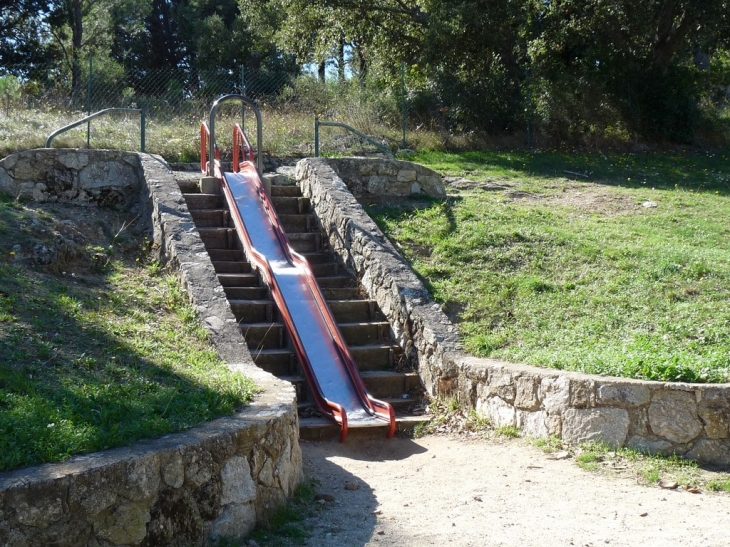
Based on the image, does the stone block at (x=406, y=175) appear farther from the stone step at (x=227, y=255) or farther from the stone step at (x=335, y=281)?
the stone step at (x=227, y=255)

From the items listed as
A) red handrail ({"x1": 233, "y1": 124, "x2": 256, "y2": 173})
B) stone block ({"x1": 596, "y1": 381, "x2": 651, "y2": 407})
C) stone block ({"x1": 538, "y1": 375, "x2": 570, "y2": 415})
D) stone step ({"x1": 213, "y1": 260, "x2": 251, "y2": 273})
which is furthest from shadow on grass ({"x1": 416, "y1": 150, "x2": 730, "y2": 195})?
stone block ({"x1": 596, "y1": 381, "x2": 651, "y2": 407})

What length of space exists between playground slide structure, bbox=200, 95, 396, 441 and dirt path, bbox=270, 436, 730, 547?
31.3 inches

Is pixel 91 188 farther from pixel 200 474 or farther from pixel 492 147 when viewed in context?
pixel 492 147

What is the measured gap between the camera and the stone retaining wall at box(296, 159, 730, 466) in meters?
5.64

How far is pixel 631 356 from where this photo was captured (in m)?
6.21

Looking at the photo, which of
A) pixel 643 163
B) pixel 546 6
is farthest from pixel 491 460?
pixel 546 6

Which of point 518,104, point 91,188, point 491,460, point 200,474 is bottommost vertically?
point 491,460

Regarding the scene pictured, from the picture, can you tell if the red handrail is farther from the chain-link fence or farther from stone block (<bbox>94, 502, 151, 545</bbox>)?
stone block (<bbox>94, 502, 151, 545</bbox>)

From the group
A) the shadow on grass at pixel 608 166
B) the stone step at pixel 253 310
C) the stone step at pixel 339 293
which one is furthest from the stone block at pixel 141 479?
the shadow on grass at pixel 608 166

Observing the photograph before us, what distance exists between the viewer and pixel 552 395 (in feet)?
20.1

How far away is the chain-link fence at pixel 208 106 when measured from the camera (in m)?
13.6

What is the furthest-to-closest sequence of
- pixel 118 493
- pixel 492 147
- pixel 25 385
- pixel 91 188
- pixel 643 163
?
pixel 492 147 → pixel 643 163 → pixel 91 188 → pixel 25 385 → pixel 118 493

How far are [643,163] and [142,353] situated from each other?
40.3ft

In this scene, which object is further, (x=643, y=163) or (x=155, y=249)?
(x=643, y=163)
